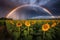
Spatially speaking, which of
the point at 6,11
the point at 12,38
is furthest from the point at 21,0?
the point at 12,38

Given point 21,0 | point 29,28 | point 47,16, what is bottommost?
point 29,28

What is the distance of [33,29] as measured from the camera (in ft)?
4.76

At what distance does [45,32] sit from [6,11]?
46cm

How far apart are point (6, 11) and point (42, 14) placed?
0.38m

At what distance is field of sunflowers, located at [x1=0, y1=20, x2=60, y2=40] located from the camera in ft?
4.67

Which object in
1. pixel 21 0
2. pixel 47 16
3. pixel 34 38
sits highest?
pixel 21 0

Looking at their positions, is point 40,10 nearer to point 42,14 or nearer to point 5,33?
point 42,14

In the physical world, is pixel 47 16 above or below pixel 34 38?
above

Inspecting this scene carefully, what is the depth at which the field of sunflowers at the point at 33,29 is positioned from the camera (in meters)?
1.42

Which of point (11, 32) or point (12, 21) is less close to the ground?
point (12, 21)

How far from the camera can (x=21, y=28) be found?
4.81 ft

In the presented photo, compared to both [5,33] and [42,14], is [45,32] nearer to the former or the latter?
[42,14]

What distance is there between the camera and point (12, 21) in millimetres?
1461

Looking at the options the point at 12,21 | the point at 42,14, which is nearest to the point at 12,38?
the point at 12,21
